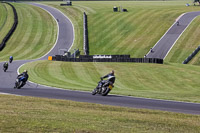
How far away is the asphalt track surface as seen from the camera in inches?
867

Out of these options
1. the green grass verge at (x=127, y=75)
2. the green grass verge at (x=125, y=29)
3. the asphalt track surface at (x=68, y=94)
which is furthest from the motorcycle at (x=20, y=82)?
the green grass verge at (x=125, y=29)

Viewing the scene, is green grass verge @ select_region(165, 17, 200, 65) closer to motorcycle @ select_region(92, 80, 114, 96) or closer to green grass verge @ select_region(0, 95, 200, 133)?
motorcycle @ select_region(92, 80, 114, 96)

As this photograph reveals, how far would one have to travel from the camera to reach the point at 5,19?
104 metres

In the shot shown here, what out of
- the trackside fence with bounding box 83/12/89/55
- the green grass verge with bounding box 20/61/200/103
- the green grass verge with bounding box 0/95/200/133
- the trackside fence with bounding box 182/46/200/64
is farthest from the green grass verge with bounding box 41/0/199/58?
the green grass verge with bounding box 0/95/200/133

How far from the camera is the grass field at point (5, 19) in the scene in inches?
3706

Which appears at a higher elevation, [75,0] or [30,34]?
[75,0]

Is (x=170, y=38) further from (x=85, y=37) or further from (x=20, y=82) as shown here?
(x=20, y=82)

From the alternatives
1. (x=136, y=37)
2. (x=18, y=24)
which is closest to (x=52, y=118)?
(x=136, y=37)

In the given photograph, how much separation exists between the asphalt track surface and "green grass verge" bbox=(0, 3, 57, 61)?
2.08m

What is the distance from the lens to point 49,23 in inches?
4082

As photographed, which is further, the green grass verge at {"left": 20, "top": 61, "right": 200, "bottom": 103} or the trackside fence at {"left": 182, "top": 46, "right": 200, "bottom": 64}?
the trackside fence at {"left": 182, "top": 46, "right": 200, "bottom": 64}

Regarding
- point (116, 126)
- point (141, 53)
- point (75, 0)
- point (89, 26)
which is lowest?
point (116, 126)

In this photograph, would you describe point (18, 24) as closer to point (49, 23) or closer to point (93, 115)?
point (49, 23)

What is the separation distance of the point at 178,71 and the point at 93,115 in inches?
1456
